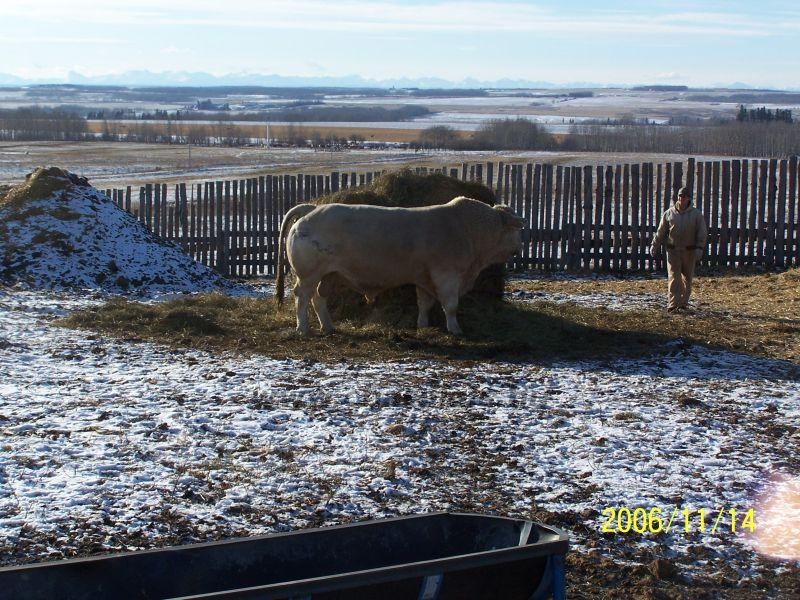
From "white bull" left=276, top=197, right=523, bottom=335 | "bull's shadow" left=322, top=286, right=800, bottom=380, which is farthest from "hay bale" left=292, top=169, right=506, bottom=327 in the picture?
"white bull" left=276, top=197, right=523, bottom=335

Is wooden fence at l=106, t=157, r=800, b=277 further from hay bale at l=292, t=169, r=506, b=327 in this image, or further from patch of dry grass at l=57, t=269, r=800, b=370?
hay bale at l=292, t=169, r=506, b=327

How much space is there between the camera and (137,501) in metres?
6.95

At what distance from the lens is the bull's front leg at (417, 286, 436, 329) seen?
40.8 ft

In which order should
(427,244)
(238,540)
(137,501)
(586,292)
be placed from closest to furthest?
(238,540), (137,501), (427,244), (586,292)

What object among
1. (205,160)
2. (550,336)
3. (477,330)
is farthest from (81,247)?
(205,160)

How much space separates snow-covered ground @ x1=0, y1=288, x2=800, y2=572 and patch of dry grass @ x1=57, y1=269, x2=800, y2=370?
22.9 inches

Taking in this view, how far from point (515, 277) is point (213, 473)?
39.7 ft

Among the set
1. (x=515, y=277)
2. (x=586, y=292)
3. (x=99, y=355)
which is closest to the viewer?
(x=99, y=355)

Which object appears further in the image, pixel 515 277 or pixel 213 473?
pixel 515 277

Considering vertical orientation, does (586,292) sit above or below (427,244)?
below

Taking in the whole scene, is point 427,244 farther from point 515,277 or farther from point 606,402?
point 515,277

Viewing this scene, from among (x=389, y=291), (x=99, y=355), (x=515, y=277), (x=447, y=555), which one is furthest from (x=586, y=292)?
(x=447, y=555)

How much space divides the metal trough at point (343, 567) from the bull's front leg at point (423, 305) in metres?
6.96

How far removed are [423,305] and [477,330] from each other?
740 mm
